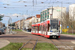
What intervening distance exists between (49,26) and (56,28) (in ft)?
3.74

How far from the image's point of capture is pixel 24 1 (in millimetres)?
25250

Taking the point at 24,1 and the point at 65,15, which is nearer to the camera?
the point at 24,1

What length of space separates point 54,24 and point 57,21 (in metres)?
0.79

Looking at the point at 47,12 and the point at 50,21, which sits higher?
the point at 47,12

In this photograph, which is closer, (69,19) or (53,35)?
(53,35)

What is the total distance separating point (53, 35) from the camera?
26016 millimetres

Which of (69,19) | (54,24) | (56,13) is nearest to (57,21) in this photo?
(54,24)


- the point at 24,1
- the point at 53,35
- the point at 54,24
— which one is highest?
the point at 24,1

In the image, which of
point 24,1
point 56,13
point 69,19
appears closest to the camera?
point 24,1

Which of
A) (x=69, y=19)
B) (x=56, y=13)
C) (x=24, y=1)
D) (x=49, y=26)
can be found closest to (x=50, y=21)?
(x=49, y=26)

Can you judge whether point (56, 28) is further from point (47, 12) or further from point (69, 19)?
point (47, 12)

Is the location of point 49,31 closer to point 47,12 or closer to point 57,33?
point 57,33

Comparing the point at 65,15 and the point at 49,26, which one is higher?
the point at 65,15

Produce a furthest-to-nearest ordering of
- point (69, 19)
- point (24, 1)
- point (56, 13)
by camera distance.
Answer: point (56, 13) → point (69, 19) → point (24, 1)
